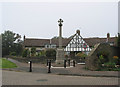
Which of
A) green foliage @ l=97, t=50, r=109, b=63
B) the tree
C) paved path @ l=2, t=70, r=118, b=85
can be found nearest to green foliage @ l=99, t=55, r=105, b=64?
green foliage @ l=97, t=50, r=109, b=63

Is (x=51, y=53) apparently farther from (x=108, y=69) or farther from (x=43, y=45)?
(x=43, y=45)

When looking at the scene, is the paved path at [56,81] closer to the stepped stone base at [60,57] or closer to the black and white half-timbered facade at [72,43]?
the stepped stone base at [60,57]

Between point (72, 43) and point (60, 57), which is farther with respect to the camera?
point (72, 43)

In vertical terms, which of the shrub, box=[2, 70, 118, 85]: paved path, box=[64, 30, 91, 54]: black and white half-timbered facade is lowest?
box=[2, 70, 118, 85]: paved path

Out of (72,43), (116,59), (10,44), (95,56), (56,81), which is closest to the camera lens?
(56,81)

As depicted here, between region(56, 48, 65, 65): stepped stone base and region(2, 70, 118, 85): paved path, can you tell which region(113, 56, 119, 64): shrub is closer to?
region(2, 70, 118, 85): paved path

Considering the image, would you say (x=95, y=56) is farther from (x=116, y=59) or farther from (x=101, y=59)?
(x=116, y=59)

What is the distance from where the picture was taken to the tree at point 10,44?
5448cm

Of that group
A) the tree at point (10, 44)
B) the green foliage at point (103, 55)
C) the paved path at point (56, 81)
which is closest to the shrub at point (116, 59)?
the green foliage at point (103, 55)

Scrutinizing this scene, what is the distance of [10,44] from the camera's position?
5791 centimetres

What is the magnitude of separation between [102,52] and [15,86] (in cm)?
998

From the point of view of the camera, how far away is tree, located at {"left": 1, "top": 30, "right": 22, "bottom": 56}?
54478 mm

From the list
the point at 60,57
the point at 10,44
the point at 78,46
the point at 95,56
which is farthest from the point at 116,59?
the point at 10,44

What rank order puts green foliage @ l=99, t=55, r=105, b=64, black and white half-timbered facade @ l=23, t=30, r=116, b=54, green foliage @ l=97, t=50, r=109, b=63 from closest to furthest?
green foliage @ l=99, t=55, r=105, b=64
green foliage @ l=97, t=50, r=109, b=63
black and white half-timbered facade @ l=23, t=30, r=116, b=54
